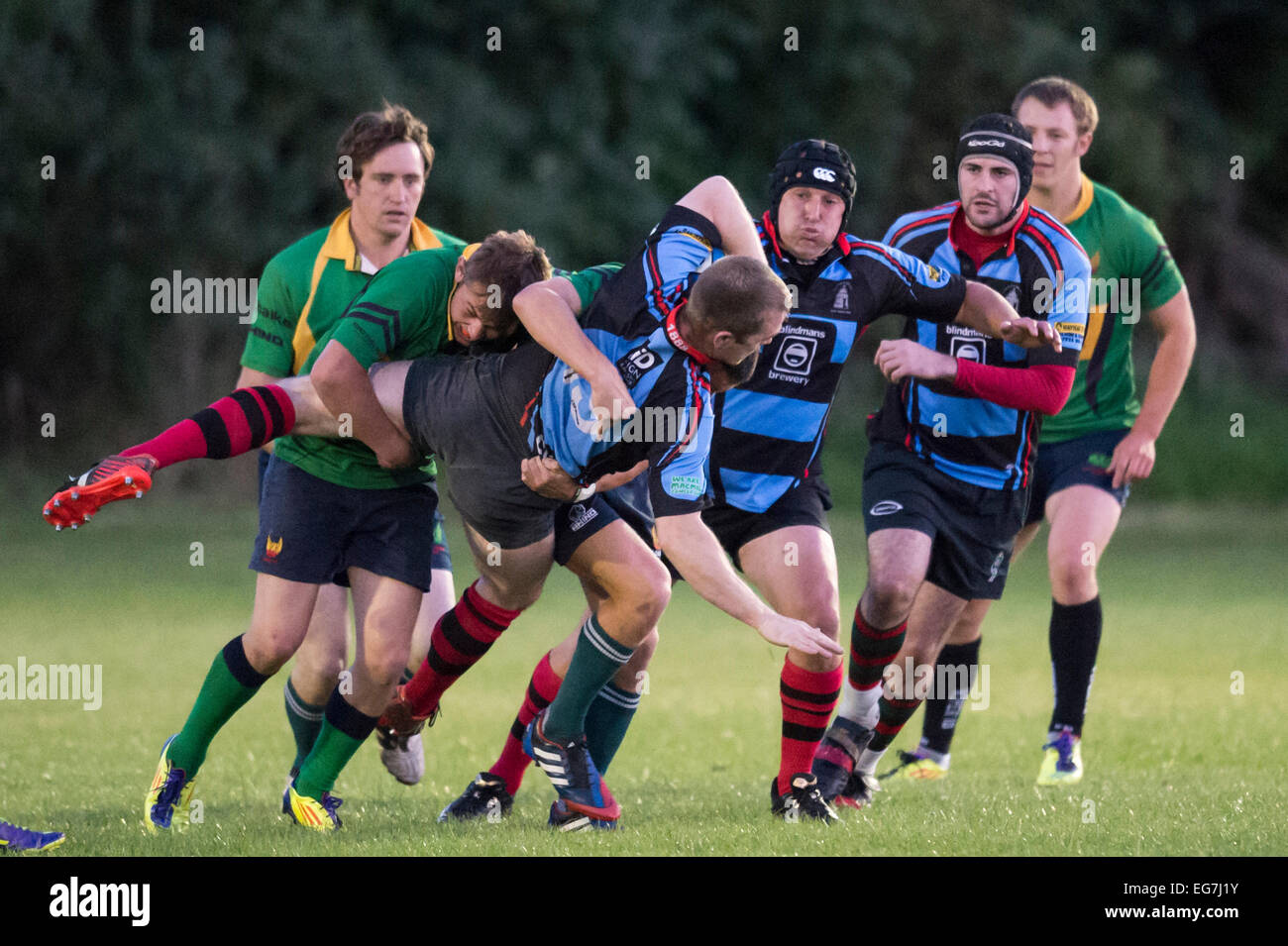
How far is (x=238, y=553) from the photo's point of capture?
15844 millimetres

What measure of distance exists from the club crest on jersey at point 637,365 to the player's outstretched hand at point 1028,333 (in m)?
1.37

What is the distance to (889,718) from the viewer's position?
625 cm

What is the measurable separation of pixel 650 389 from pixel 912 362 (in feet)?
4.10

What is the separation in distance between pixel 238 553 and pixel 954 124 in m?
14.9

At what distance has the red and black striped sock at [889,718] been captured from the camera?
6230 millimetres

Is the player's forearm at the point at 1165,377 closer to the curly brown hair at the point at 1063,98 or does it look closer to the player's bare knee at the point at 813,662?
the curly brown hair at the point at 1063,98

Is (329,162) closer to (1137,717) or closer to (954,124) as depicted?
(954,124)

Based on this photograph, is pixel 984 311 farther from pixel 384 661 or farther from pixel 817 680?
pixel 384 661

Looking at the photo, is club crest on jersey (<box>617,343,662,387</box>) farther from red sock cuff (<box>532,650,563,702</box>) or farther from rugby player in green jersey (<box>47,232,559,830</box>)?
red sock cuff (<box>532,650,563,702</box>)

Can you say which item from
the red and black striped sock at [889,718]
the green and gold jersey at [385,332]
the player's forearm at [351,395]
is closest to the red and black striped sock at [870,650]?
the red and black striped sock at [889,718]

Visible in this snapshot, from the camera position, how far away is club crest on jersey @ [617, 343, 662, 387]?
15.7 ft

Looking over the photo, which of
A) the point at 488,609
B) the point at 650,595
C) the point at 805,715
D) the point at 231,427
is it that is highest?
the point at 231,427

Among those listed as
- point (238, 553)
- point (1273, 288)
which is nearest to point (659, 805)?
point (238, 553)

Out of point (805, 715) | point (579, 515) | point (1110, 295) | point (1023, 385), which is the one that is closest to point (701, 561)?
point (579, 515)
